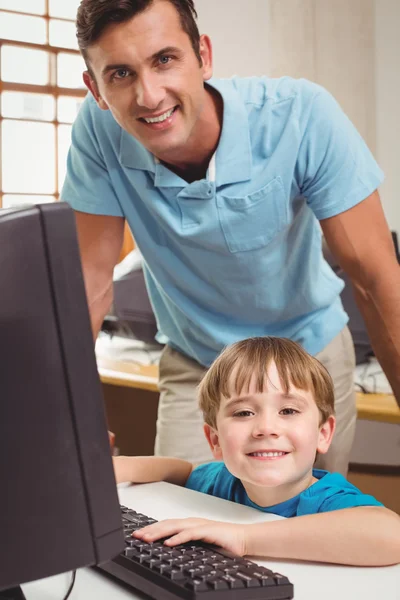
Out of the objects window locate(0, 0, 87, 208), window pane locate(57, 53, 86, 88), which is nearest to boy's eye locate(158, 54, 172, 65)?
window locate(0, 0, 87, 208)

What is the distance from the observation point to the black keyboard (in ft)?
2.48

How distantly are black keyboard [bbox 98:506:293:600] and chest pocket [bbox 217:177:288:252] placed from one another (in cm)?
79

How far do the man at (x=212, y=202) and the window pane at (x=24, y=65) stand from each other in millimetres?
2964

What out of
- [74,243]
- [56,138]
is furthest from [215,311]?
[56,138]

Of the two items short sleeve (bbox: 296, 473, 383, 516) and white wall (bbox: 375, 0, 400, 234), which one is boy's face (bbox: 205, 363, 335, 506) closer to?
short sleeve (bbox: 296, 473, 383, 516)

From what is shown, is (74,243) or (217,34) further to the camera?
(217,34)

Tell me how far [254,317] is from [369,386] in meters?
0.82

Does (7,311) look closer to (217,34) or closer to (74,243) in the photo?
(74,243)

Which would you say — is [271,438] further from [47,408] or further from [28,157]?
[28,157]

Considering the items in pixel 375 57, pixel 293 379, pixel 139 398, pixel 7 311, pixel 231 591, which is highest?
pixel 375 57

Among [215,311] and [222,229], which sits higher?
[222,229]

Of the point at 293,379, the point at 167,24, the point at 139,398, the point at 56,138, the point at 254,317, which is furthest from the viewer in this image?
the point at 56,138

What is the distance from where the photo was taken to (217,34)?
3.92m

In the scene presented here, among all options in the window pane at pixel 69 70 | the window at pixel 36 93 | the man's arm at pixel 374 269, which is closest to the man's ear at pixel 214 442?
the man's arm at pixel 374 269
